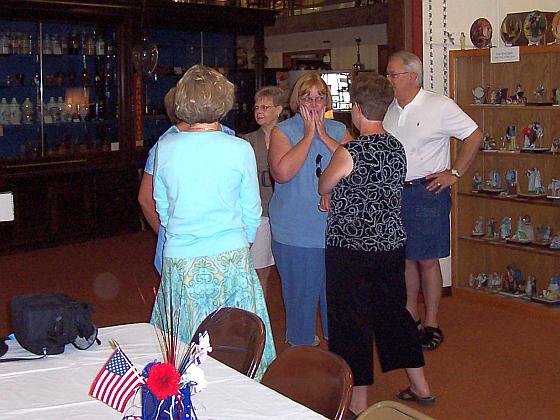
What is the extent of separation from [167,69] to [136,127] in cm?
100

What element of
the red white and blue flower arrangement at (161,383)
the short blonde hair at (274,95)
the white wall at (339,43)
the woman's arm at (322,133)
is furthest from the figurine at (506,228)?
the white wall at (339,43)

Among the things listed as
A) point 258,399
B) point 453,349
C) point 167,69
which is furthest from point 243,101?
point 258,399

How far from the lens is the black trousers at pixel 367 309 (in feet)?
11.5

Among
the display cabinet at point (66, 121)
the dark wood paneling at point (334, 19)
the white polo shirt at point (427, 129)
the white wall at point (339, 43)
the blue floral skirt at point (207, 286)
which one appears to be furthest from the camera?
the white wall at point (339, 43)

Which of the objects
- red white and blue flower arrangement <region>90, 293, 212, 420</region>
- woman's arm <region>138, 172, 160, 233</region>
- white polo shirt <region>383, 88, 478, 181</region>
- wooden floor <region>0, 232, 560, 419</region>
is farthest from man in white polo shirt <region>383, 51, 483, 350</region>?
red white and blue flower arrangement <region>90, 293, 212, 420</region>

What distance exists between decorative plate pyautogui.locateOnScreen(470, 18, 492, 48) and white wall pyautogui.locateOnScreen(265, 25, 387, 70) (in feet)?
29.1

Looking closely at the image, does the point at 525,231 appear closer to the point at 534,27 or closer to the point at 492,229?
the point at 492,229

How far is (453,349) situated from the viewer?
4.78 m

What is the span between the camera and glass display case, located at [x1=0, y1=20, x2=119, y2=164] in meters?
8.04

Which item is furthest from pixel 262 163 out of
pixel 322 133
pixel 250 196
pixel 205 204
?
pixel 205 204

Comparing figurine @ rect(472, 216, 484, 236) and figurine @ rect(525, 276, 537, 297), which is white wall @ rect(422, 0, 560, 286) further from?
figurine @ rect(525, 276, 537, 297)

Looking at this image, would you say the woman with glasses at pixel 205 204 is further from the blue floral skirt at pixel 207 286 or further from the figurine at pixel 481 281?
the figurine at pixel 481 281

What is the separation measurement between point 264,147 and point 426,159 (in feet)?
3.16

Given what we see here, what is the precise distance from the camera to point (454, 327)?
17.1ft
